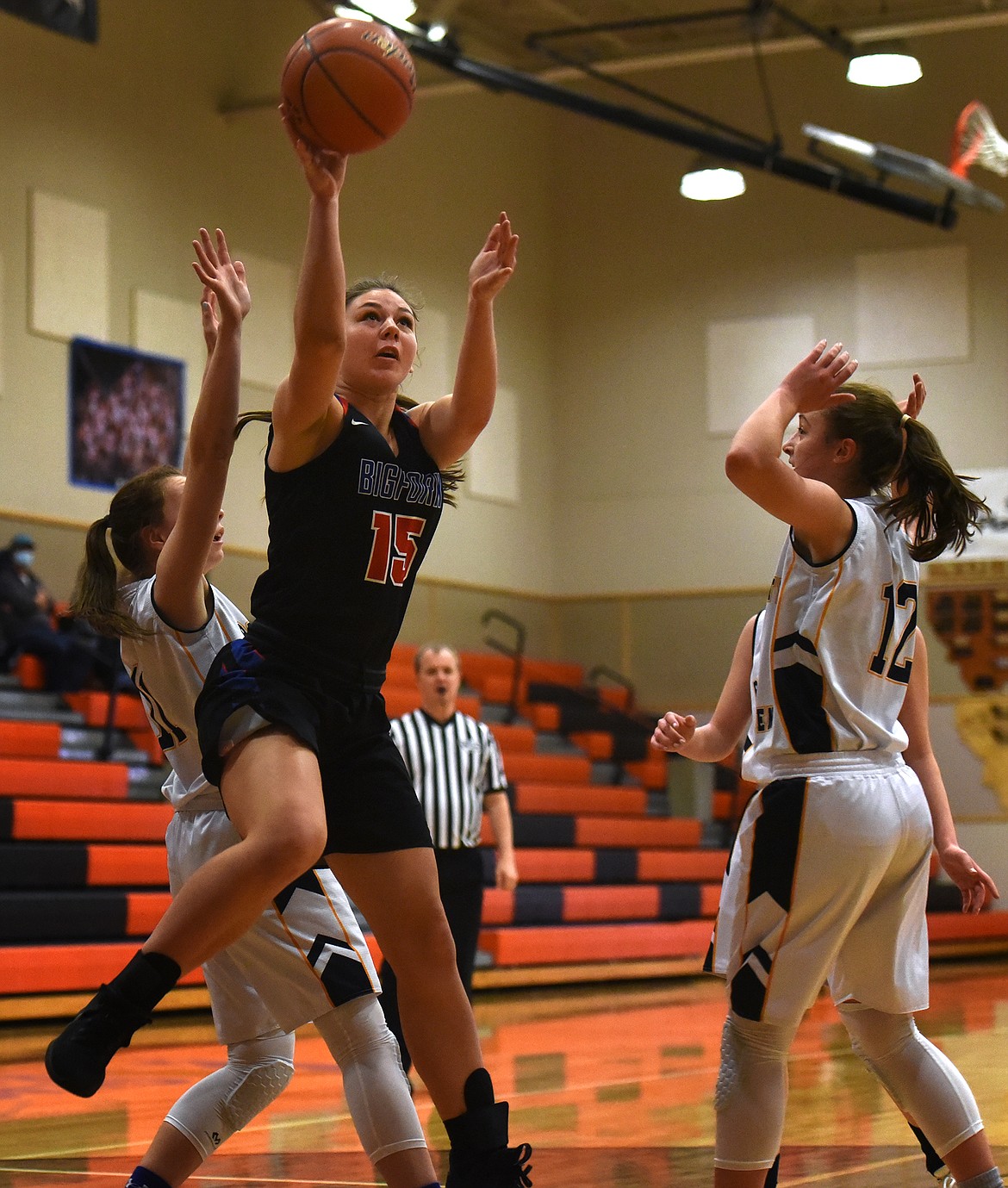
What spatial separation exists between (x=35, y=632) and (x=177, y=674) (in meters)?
7.54

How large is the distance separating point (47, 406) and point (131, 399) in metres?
0.73

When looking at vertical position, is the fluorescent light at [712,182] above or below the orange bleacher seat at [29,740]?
above

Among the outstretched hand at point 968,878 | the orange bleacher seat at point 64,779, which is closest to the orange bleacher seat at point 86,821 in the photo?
the orange bleacher seat at point 64,779

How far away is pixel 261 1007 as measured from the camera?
10.9 ft

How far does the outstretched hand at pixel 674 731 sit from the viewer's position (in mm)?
3328

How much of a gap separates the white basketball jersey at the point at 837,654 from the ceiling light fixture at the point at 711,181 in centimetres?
993

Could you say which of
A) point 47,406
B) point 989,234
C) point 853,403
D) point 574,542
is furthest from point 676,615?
point 853,403

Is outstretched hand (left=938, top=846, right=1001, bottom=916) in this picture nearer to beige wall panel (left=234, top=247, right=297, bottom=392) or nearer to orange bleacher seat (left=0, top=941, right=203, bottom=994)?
orange bleacher seat (left=0, top=941, right=203, bottom=994)

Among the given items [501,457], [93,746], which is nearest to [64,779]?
[93,746]

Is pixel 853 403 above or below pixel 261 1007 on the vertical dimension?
above

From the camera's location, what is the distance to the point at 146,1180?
3.13 m

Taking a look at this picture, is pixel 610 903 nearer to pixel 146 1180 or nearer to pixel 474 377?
pixel 146 1180

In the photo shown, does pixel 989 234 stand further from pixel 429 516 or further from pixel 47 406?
pixel 429 516

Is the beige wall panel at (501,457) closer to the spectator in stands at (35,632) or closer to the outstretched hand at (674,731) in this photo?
the spectator in stands at (35,632)
